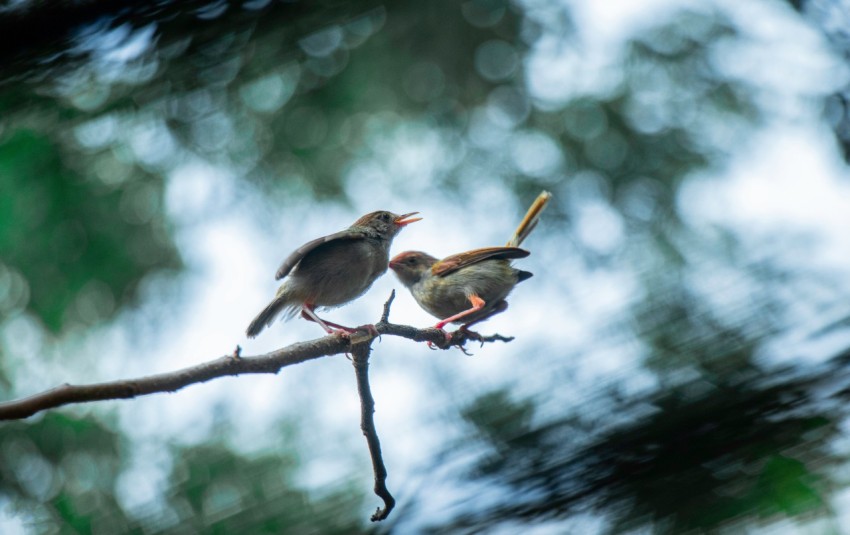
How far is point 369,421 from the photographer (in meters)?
2.62

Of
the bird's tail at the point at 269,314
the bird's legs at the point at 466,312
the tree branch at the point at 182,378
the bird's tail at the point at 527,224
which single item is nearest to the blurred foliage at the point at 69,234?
the tree branch at the point at 182,378

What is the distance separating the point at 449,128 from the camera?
27.8 feet

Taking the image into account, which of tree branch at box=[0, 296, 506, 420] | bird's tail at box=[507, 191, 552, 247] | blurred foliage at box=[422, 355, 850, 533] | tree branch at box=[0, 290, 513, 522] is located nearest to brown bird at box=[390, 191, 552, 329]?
bird's tail at box=[507, 191, 552, 247]

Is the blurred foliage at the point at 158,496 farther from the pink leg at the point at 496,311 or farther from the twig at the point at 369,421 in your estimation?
the pink leg at the point at 496,311

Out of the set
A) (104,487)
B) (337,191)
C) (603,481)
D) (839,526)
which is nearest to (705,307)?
(839,526)

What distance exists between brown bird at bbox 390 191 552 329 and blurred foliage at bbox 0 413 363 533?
1.50 m

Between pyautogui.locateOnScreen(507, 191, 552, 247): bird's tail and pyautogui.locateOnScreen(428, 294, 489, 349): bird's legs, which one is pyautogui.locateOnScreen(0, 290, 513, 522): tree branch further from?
pyautogui.locateOnScreen(507, 191, 552, 247): bird's tail

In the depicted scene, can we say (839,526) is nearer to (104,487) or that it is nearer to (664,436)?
(664,436)

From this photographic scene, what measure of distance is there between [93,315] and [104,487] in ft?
6.58

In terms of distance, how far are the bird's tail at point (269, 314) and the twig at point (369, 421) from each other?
4.69 feet

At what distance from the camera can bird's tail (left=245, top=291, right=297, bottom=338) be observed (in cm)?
414

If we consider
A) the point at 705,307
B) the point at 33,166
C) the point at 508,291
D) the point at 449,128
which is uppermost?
the point at 33,166

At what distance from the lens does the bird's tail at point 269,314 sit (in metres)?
4.14

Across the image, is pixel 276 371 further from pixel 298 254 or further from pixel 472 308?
pixel 472 308
